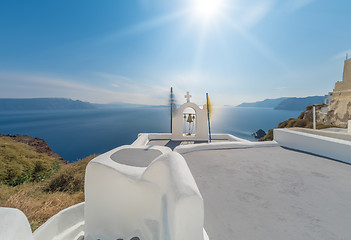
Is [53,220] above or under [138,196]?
under

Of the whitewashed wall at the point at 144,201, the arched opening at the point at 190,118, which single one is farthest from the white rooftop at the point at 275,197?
the arched opening at the point at 190,118

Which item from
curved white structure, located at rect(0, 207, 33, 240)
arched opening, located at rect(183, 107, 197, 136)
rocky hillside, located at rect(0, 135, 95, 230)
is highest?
arched opening, located at rect(183, 107, 197, 136)

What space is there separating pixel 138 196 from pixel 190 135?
838cm

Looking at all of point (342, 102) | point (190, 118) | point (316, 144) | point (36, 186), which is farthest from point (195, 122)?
point (342, 102)

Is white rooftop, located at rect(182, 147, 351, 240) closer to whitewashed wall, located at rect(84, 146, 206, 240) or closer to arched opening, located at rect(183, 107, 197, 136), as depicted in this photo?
whitewashed wall, located at rect(84, 146, 206, 240)

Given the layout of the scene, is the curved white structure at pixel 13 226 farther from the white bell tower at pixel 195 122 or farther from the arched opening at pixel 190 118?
the arched opening at pixel 190 118

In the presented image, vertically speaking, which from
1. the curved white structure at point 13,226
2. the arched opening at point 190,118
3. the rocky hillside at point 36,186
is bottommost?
the rocky hillside at point 36,186

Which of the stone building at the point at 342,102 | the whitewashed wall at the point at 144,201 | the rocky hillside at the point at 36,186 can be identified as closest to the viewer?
the whitewashed wall at the point at 144,201

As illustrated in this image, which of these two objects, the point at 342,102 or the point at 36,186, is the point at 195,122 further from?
the point at 342,102

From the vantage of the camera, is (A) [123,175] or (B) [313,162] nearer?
(A) [123,175]

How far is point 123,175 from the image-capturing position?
2.90m

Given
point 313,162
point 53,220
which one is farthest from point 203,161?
point 53,220

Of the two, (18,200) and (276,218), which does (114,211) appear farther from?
(18,200)

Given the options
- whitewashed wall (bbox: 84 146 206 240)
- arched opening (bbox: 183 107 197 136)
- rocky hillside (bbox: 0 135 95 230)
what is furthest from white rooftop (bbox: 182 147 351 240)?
arched opening (bbox: 183 107 197 136)
